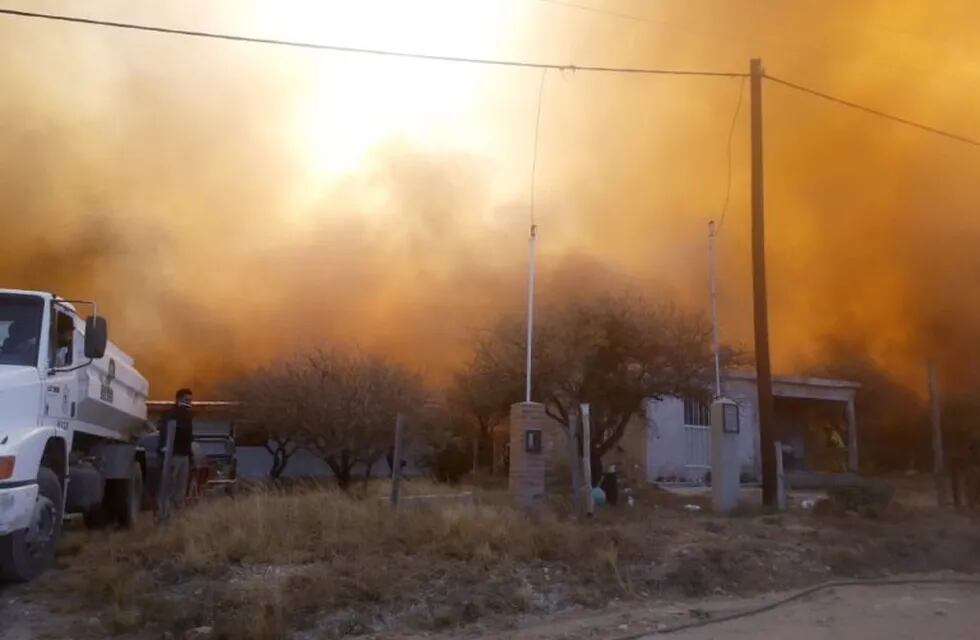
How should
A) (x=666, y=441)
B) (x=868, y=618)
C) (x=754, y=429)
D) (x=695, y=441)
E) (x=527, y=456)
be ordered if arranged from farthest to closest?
1. (x=754, y=429)
2. (x=695, y=441)
3. (x=666, y=441)
4. (x=527, y=456)
5. (x=868, y=618)

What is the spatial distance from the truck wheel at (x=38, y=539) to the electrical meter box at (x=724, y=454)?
8661 mm

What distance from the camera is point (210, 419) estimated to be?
2078 cm

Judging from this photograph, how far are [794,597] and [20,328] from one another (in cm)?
762

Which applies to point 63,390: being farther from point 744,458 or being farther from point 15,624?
point 744,458

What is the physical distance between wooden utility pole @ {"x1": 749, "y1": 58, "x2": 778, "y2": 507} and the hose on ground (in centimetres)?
404

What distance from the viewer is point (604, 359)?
16.5 meters

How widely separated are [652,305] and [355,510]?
28.2ft

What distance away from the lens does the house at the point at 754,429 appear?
21.3 metres

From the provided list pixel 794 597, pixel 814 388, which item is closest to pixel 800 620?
pixel 794 597

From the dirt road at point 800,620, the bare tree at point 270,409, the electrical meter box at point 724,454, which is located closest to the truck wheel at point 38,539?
the dirt road at point 800,620

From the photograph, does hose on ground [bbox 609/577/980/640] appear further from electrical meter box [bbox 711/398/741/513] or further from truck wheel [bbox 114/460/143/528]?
truck wheel [bbox 114/460/143/528]

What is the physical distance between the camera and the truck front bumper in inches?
305

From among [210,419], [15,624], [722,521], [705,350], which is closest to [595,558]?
[722,521]

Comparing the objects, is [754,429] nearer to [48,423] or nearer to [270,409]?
[270,409]
